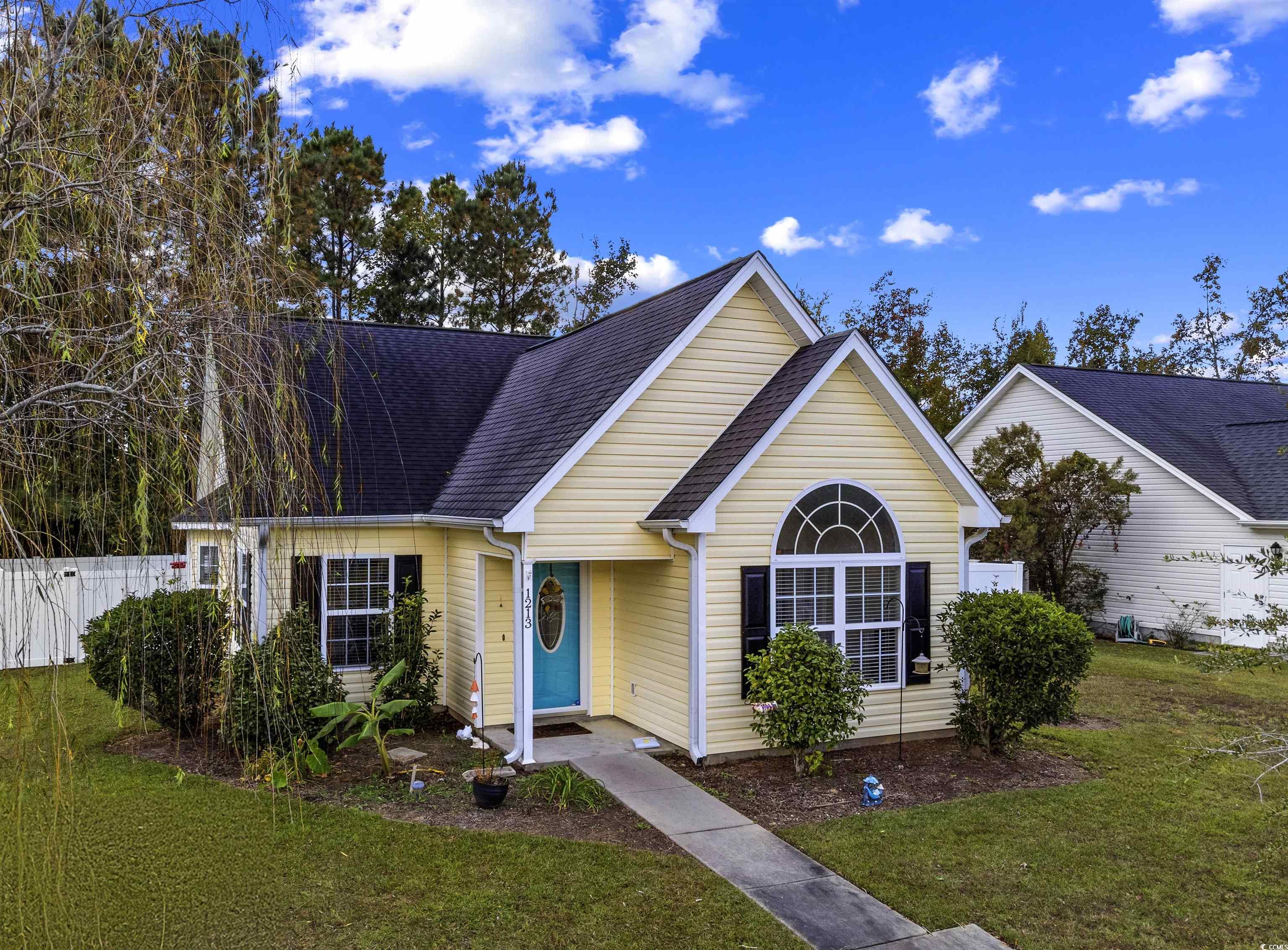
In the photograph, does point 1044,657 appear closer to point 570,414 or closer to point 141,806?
point 570,414

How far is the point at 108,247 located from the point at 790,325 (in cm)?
875

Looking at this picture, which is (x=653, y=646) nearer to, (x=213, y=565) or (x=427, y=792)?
(x=427, y=792)

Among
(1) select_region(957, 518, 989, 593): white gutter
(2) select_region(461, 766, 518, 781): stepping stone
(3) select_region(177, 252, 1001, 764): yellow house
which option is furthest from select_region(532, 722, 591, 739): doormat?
(1) select_region(957, 518, 989, 593): white gutter

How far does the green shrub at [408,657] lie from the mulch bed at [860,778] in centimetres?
331

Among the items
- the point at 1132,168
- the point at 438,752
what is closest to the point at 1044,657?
the point at 438,752

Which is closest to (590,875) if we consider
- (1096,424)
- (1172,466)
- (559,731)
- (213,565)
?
(213,565)

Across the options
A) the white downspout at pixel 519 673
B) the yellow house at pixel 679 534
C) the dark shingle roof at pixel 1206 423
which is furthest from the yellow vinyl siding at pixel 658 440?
the dark shingle roof at pixel 1206 423

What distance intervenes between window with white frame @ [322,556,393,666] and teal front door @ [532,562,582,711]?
1.98 m

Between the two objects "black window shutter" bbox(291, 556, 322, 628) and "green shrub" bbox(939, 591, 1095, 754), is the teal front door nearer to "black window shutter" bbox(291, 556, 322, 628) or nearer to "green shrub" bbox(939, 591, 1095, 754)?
"black window shutter" bbox(291, 556, 322, 628)

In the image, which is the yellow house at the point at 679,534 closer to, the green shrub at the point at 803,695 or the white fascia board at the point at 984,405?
the green shrub at the point at 803,695

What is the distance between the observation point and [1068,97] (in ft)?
57.4

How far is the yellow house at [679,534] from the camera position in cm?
963

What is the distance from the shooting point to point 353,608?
11.1 meters

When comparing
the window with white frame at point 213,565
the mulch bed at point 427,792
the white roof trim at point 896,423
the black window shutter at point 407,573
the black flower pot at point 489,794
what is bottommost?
the mulch bed at point 427,792
